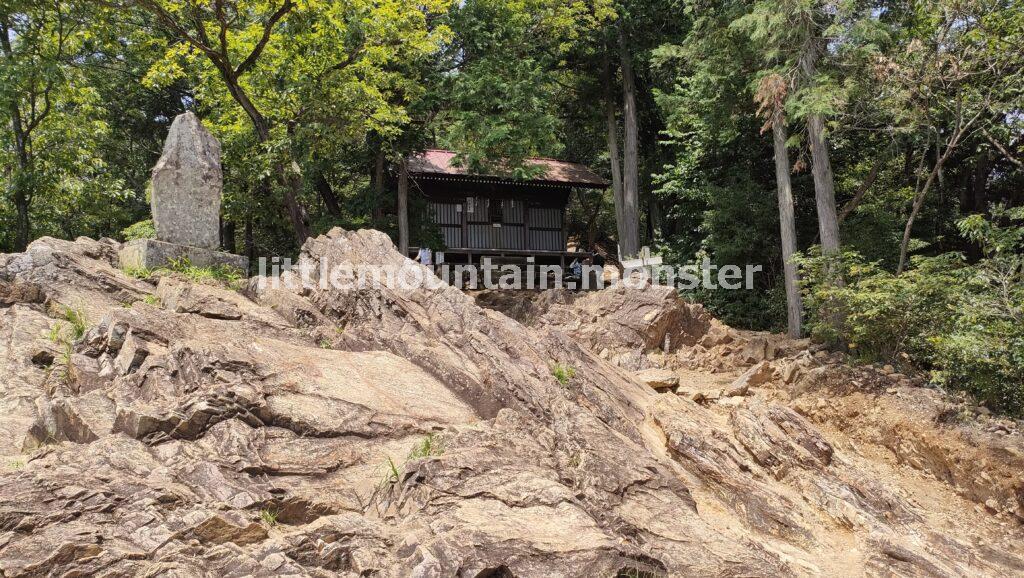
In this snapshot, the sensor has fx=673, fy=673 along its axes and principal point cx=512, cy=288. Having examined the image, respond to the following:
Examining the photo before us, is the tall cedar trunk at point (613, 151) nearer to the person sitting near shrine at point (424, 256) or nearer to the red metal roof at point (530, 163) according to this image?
the red metal roof at point (530, 163)

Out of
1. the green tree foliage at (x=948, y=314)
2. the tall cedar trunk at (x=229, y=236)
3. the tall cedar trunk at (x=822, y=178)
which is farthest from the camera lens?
the tall cedar trunk at (x=229, y=236)

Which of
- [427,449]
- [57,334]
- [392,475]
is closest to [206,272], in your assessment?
[57,334]

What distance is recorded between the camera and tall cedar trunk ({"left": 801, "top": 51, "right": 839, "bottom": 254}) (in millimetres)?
16344

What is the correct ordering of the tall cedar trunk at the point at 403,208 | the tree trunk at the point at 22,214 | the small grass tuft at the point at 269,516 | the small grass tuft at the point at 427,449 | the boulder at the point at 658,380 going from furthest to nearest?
the tall cedar trunk at the point at 403,208, the tree trunk at the point at 22,214, the boulder at the point at 658,380, the small grass tuft at the point at 427,449, the small grass tuft at the point at 269,516

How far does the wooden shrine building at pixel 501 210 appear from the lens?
2397 cm

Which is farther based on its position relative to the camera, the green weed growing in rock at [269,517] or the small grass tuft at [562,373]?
the small grass tuft at [562,373]

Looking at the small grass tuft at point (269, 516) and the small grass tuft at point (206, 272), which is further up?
the small grass tuft at point (206, 272)

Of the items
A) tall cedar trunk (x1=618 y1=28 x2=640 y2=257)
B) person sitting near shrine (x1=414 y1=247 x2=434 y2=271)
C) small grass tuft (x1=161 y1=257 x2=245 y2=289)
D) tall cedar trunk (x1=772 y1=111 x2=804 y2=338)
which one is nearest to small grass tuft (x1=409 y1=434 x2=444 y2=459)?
small grass tuft (x1=161 y1=257 x2=245 y2=289)

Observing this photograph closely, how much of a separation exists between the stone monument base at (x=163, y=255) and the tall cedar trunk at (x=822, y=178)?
13180 mm

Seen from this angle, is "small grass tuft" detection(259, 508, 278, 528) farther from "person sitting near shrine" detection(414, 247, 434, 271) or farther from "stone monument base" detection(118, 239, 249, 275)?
"person sitting near shrine" detection(414, 247, 434, 271)

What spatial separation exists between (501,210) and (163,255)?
14582 millimetres

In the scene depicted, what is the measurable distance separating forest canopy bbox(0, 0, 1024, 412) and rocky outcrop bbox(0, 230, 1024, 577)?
3.81 meters

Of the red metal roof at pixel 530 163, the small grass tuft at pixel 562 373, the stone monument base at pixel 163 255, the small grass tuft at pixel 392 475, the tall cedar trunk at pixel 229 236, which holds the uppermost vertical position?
the red metal roof at pixel 530 163

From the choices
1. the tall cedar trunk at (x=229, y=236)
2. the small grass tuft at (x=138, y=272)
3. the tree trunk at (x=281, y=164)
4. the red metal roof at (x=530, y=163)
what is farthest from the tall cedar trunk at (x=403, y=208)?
the small grass tuft at (x=138, y=272)
